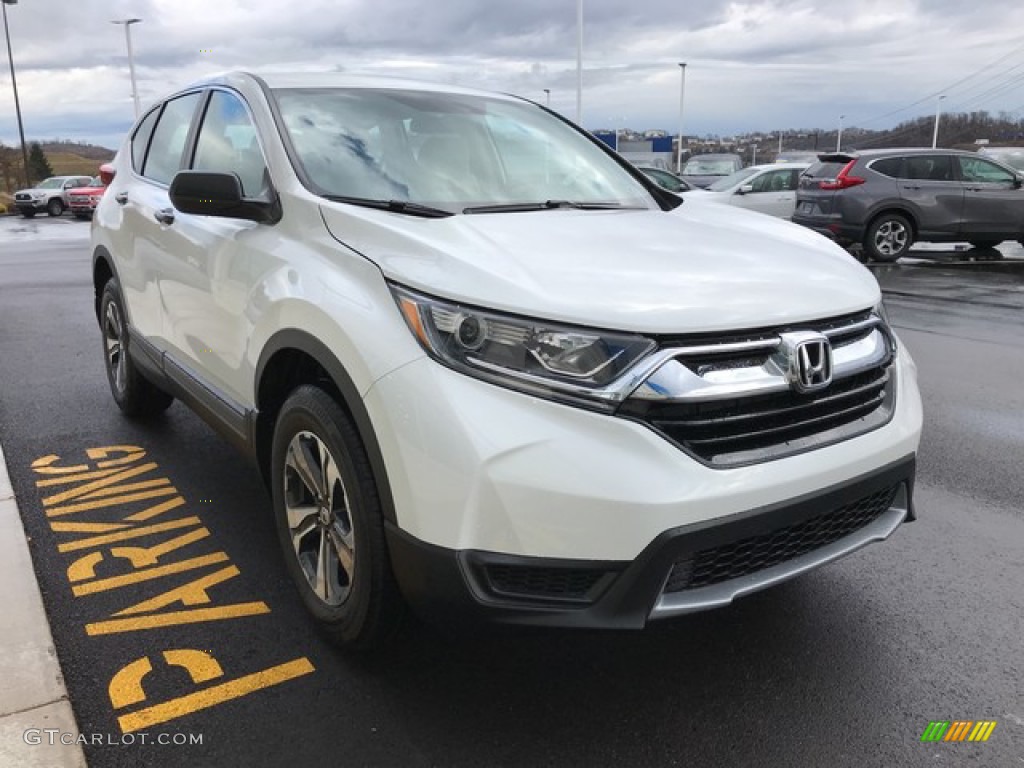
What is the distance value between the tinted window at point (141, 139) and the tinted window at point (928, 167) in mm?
11790

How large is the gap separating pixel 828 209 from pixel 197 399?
1187cm

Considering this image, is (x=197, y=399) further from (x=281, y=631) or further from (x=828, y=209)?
(x=828, y=209)

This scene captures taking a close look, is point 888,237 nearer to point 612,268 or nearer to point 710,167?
point 710,167

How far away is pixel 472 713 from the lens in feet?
8.00

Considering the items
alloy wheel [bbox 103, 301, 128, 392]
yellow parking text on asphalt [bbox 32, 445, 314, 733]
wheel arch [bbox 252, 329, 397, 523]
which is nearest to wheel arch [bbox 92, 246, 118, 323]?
alloy wheel [bbox 103, 301, 128, 392]

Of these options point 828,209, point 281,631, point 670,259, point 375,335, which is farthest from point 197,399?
point 828,209

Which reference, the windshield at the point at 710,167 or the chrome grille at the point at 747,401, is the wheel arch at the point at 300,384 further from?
the windshield at the point at 710,167

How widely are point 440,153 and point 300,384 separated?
3.61 feet

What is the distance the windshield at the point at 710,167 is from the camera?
24594 millimetres

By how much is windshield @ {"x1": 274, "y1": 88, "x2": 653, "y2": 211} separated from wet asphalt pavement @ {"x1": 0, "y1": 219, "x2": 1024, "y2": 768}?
1.50 metres

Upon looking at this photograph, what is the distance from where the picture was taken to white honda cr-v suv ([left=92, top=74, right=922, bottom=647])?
205 centimetres

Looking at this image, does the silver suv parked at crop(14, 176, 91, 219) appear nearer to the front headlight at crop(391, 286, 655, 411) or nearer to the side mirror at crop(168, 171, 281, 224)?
the side mirror at crop(168, 171, 281, 224)

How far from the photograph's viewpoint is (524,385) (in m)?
2.08

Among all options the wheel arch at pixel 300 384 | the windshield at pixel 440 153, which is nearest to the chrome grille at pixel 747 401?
the wheel arch at pixel 300 384
